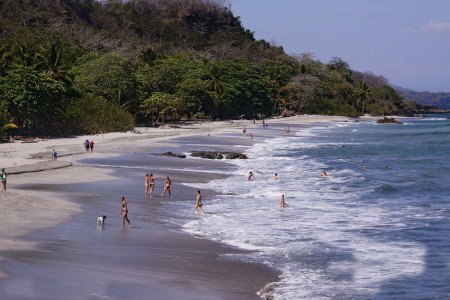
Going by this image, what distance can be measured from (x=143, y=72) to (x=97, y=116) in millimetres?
21499

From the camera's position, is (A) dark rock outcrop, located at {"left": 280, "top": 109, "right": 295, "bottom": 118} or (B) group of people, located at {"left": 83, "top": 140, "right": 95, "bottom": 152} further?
(A) dark rock outcrop, located at {"left": 280, "top": 109, "right": 295, "bottom": 118}

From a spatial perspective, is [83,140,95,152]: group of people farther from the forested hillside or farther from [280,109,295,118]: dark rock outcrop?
[280,109,295,118]: dark rock outcrop

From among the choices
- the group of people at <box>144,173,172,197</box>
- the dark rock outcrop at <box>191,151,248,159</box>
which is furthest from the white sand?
the dark rock outcrop at <box>191,151,248,159</box>

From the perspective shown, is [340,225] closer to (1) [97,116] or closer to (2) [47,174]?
(2) [47,174]

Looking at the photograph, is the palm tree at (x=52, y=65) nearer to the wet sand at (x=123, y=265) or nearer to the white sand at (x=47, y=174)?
the white sand at (x=47, y=174)

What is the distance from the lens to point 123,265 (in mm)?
15992

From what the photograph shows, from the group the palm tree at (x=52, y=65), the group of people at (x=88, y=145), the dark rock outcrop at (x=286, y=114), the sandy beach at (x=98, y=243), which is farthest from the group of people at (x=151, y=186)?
the dark rock outcrop at (x=286, y=114)

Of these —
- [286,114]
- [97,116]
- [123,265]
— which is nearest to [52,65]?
[97,116]

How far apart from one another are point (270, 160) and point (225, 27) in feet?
432

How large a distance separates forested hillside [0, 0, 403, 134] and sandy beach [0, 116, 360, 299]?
18.2 meters

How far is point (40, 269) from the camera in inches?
579

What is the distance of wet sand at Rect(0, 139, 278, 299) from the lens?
13.7m

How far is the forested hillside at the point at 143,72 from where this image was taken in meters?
54.5

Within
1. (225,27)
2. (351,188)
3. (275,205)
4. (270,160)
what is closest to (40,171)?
(275,205)
